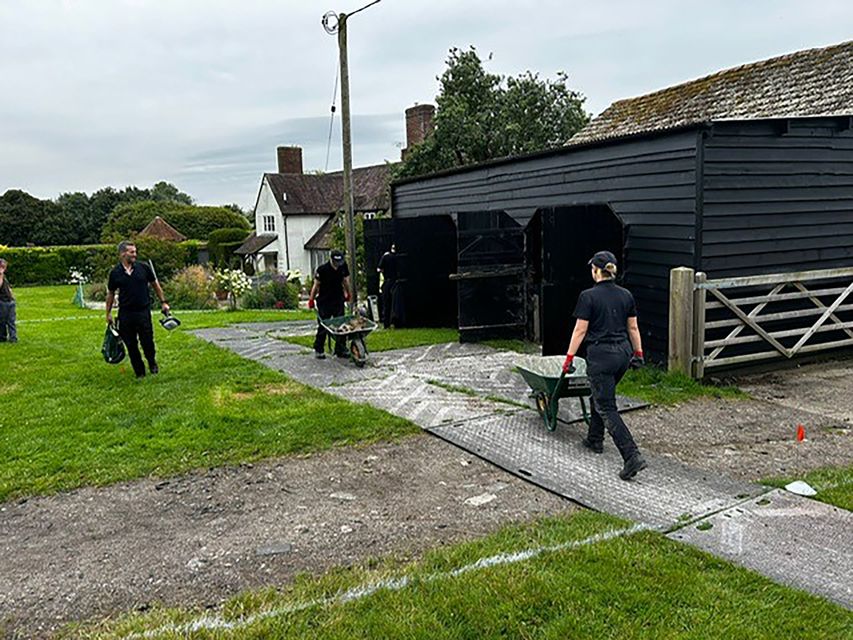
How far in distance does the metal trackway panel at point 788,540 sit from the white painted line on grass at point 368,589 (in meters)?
0.48

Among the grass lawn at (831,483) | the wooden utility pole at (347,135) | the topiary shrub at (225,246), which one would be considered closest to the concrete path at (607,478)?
the grass lawn at (831,483)

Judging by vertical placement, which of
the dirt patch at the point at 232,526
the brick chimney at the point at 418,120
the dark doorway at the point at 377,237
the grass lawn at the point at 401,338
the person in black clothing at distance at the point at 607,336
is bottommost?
the dirt patch at the point at 232,526

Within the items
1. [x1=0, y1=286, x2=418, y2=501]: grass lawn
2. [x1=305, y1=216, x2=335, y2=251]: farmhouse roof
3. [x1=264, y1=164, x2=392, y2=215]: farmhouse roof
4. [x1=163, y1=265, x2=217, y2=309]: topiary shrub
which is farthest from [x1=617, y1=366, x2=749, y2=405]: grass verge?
[x1=264, y1=164, x2=392, y2=215]: farmhouse roof

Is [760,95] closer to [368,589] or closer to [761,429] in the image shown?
[761,429]

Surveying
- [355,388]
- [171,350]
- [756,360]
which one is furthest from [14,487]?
[756,360]

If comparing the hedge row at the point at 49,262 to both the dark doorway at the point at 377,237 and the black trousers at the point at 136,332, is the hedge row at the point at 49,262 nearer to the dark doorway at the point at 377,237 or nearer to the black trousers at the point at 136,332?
the dark doorway at the point at 377,237

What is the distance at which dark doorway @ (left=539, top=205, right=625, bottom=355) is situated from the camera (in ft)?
30.7

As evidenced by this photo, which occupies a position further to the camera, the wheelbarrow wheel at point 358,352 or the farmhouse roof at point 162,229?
the farmhouse roof at point 162,229

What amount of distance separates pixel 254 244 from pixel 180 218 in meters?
21.5

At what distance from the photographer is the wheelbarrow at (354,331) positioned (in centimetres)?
989

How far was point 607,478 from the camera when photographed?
17.6 feet

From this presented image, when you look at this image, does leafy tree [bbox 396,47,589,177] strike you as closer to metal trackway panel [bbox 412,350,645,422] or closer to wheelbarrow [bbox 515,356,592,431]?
metal trackway panel [bbox 412,350,645,422]

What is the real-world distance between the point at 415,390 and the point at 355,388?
0.78 m

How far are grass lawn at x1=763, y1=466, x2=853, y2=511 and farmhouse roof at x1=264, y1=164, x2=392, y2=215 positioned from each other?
36.2m
